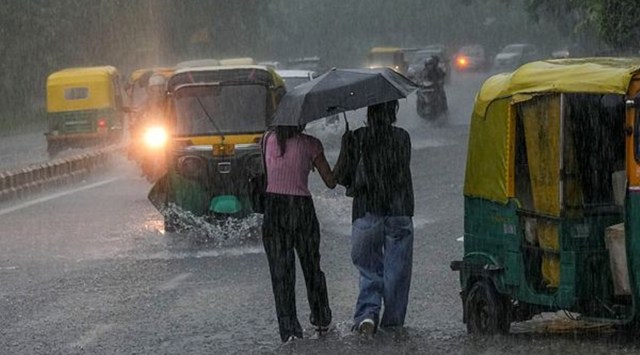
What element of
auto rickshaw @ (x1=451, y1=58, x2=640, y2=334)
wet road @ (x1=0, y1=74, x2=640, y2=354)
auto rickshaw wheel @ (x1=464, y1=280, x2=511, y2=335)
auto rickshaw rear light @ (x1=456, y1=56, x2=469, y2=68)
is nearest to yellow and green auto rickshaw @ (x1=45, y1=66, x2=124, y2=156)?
wet road @ (x1=0, y1=74, x2=640, y2=354)

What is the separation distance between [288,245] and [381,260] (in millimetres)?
689

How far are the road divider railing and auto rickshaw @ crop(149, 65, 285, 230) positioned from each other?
7903 millimetres

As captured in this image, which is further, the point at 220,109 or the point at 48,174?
the point at 48,174

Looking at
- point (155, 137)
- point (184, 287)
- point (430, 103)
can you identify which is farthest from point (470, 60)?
point (184, 287)

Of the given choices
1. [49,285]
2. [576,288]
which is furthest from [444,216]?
[576,288]

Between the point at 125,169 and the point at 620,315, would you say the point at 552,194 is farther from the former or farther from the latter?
the point at 125,169

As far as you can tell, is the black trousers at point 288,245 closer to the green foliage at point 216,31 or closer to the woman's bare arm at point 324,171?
the woman's bare arm at point 324,171

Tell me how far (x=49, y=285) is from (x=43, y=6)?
148 ft

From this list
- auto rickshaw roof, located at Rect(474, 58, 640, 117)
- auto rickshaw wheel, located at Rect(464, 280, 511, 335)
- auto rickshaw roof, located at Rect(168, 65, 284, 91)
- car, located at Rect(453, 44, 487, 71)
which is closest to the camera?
auto rickshaw roof, located at Rect(474, 58, 640, 117)

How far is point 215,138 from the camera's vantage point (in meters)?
18.1

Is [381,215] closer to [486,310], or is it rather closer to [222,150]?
[486,310]

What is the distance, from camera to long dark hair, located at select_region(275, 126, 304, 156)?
1034 cm

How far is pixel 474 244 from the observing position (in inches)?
410

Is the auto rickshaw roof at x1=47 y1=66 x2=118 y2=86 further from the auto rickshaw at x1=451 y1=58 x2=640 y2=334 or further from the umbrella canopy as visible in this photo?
the auto rickshaw at x1=451 y1=58 x2=640 y2=334
